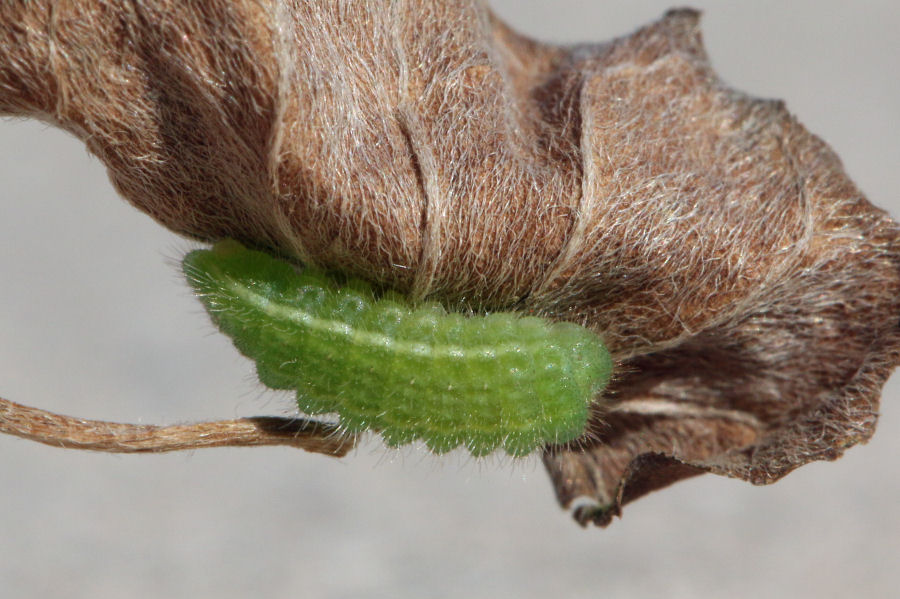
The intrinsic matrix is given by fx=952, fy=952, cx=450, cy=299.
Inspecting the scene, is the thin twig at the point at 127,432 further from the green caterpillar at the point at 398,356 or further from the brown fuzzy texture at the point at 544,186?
the brown fuzzy texture at the point at 544,186

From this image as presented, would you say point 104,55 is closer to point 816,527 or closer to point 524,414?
point 524,414

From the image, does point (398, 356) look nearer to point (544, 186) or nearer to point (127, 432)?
point (544, 186)

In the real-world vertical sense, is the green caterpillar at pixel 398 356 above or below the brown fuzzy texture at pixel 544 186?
below

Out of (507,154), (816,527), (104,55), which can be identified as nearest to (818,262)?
(507,154)

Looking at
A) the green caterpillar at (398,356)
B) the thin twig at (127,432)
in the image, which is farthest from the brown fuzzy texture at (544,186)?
the thin twig at (127,432)

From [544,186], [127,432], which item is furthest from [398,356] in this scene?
[127,432]

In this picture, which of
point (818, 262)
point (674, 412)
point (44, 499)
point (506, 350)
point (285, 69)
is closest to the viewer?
point (285, 69)

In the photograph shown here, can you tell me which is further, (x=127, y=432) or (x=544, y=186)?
(x=544, y=186)
